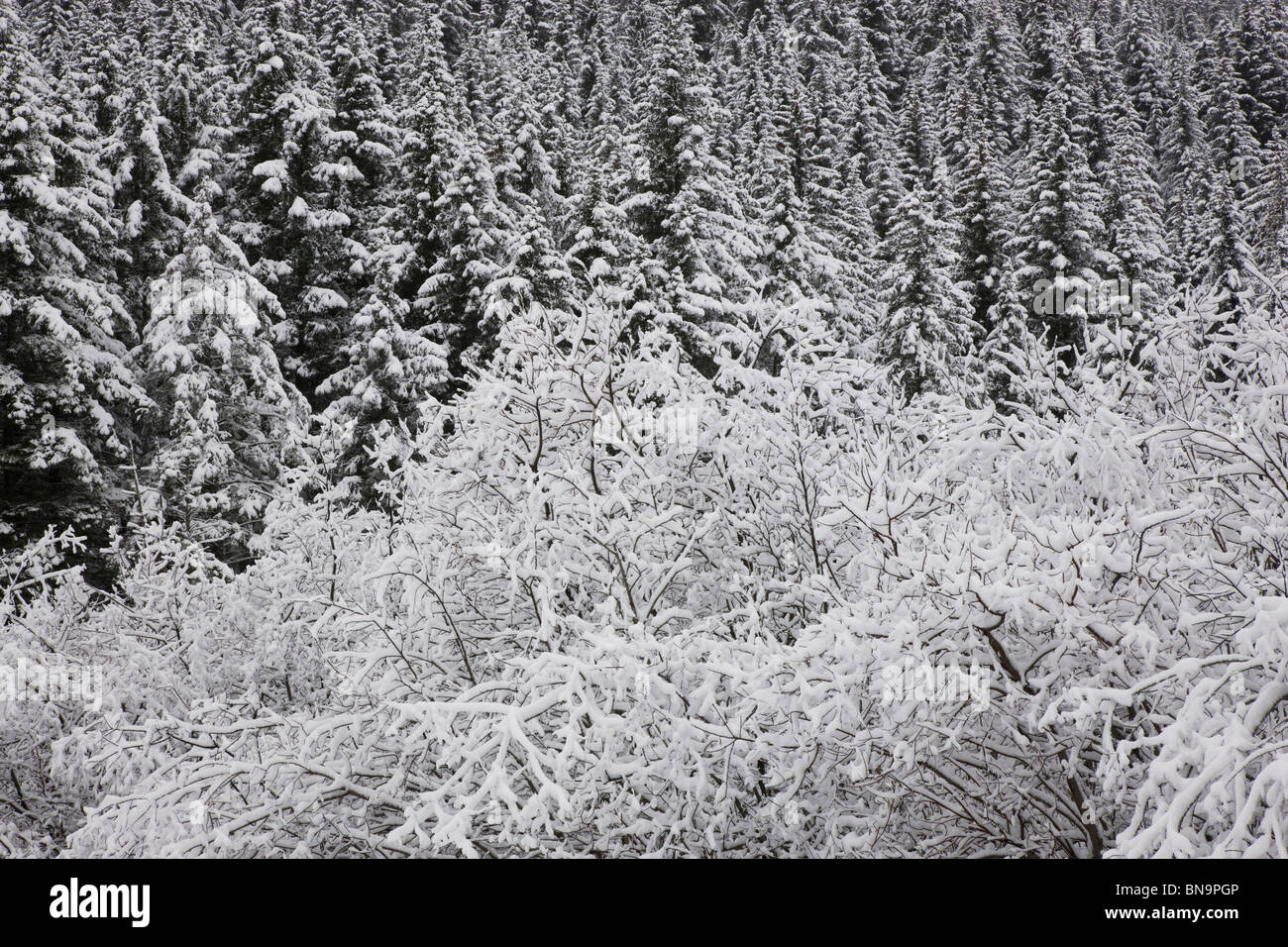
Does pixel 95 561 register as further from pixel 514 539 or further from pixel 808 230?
pixel 808 230

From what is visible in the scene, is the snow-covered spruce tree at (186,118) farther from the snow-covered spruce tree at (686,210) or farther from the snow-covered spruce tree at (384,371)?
the snow-covered spruce tree at (686,210)

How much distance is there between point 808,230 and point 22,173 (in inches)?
803

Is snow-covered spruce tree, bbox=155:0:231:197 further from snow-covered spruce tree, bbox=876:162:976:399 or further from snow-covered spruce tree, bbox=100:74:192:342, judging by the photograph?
snow-covered spruce tree, bbox=876:162:976:399

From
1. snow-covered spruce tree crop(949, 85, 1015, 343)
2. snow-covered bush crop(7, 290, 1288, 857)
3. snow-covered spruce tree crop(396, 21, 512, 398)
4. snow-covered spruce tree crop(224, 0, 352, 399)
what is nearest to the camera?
snow-covered bush crop(7, 290, 1288, 857)

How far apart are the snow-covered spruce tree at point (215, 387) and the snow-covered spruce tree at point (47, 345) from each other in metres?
0.98

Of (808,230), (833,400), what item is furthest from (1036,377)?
(808,230)

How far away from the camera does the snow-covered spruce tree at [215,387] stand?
1920 centimetres

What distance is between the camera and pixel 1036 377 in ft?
18.5

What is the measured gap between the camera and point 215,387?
816 inches

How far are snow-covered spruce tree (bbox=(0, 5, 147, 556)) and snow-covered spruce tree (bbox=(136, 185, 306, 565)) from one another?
38.7 inches

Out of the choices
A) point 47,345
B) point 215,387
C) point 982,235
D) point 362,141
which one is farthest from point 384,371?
point 982,235

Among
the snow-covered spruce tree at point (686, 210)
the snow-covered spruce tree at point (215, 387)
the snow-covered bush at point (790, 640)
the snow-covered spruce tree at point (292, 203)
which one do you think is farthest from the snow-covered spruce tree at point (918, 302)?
the snow-covered bush at point (790, 640)

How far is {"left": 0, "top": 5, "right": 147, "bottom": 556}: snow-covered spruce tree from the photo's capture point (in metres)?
18.0

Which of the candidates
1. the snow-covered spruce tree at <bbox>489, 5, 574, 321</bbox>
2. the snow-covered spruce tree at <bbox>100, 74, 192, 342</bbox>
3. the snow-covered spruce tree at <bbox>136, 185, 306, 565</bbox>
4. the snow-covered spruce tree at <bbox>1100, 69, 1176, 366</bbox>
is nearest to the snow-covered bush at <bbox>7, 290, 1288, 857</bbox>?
the snow-covered spruce tree at <bbox>489, 5, 574, 321</bbox>
